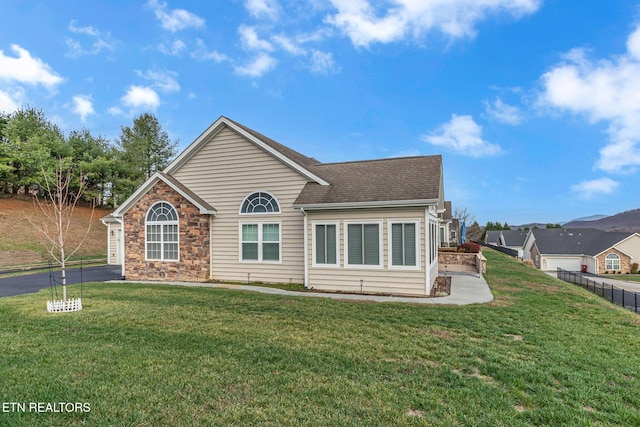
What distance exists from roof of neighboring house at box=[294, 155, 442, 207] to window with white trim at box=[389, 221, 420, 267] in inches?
32.1

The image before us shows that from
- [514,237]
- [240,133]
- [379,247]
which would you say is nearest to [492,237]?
[514,237]

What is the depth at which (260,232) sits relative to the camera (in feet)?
40.7

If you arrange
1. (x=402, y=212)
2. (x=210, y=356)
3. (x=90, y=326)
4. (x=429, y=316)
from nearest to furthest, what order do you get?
(x=210, y=356), (x=90, y=326), (x=429, y=316), (x=402, y=212)

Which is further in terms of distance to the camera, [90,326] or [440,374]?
[90,326]

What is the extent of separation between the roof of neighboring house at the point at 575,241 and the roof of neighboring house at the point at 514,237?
7719mm

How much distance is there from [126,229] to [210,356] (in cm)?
1080

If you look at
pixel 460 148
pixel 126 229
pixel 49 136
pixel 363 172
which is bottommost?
pixel 126 229

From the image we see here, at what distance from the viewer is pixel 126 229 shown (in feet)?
44.2

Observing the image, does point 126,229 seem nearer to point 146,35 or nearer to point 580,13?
point 146,35

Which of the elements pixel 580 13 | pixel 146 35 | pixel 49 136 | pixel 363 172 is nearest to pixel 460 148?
pixel 580 13

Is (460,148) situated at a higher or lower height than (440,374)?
higher

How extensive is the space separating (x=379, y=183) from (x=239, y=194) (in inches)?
216

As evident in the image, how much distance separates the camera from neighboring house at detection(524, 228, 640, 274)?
41469mm

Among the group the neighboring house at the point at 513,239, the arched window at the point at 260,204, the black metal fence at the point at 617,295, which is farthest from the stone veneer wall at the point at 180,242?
the neighboring house at the point at 513,239
